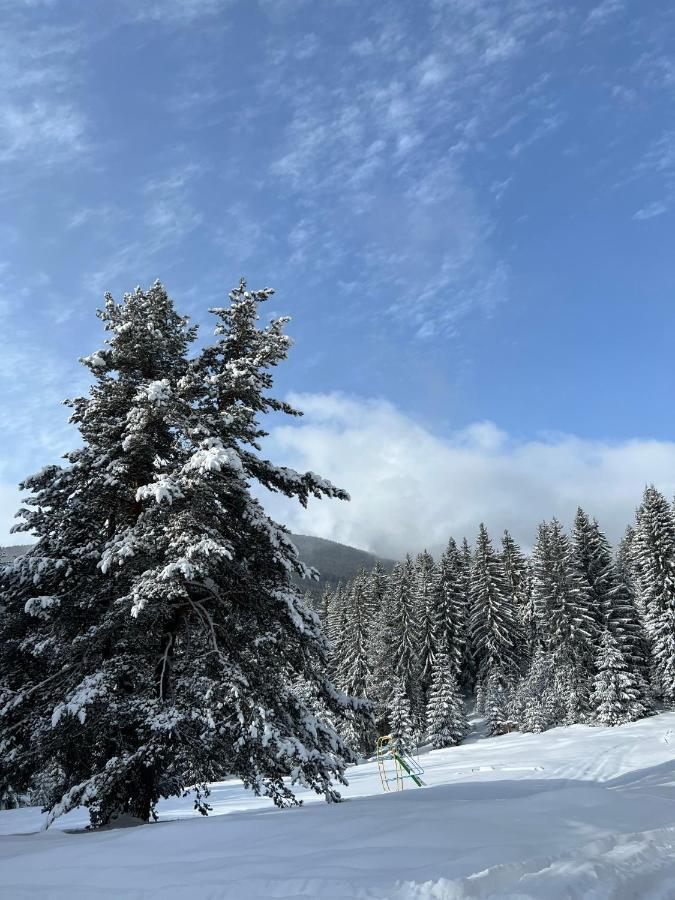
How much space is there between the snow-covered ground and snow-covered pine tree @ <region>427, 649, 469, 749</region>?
43124 millimetres

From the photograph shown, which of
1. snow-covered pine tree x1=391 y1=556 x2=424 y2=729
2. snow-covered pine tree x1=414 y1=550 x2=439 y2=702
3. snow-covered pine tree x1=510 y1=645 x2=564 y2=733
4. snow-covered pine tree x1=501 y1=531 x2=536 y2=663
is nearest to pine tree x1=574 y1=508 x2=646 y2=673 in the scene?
snow-covered pine tree x1=510 y1=645 x2=564 y2=733

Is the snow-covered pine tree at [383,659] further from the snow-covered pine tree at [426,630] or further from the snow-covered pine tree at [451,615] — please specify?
the snow-covered pine tree at [451,615]

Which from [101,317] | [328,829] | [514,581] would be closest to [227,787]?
[101,317]

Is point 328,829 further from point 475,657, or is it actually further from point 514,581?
point 514,581

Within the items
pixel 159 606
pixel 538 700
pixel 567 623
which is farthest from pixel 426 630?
pixel 159 606

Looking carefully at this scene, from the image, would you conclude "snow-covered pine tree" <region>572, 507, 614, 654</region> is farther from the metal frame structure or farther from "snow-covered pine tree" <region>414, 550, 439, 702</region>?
the metal frame structure

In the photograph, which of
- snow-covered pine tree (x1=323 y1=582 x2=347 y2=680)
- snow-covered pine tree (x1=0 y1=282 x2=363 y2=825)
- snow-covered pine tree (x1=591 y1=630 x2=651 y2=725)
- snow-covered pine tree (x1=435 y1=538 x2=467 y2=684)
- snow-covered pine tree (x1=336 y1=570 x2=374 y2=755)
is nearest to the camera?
snow-covered pine tree (x1=0 y1=282 x2=363 y2=825)

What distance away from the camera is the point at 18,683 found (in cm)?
1045

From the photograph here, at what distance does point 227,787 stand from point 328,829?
3421 centimetres

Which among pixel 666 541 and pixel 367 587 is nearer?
pixel 666 541

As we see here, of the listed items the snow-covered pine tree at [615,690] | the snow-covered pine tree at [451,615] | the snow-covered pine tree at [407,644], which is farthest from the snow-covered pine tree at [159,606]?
the snow-covered pine tree at [451,615]

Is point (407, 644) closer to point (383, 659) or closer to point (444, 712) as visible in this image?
point (383, 659)

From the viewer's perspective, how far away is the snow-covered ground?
3.86m

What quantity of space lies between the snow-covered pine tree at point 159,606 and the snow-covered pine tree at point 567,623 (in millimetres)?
38521
